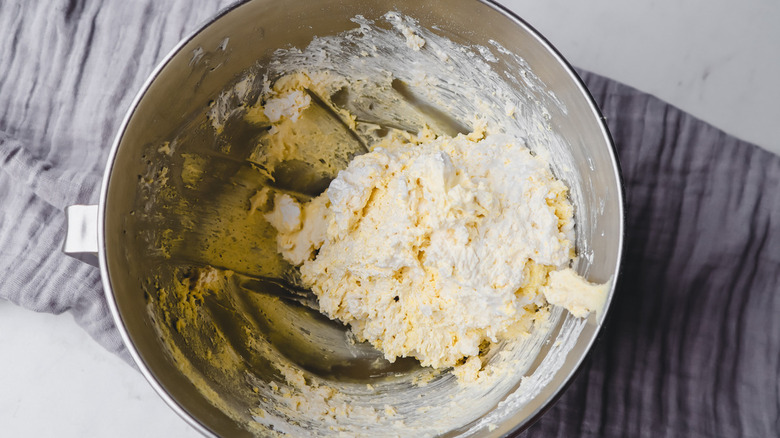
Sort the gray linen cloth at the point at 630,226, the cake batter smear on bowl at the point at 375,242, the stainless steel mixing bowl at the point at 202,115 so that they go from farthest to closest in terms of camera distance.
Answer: the gray linen cloth at the point at 630,226, the cake batter smear on bowl at the point at 375,242, the stainless steel mixing bowl at the point at 202,115

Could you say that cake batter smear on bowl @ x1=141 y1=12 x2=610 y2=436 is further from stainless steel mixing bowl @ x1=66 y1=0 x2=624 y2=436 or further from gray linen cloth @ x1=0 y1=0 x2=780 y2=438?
gray linen cloth @ x1=0 y1=0 x2=780 y2=438

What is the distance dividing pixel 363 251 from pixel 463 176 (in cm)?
30

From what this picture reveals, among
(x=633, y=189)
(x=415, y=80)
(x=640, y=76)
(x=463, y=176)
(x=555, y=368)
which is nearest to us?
(x=555, y=368)

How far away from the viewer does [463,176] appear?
1.19 metres

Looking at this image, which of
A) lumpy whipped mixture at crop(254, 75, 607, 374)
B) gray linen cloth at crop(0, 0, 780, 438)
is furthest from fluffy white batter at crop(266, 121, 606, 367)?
gray linen cloth at crop(0, 0, 780, 438)

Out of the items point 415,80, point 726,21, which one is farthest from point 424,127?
point 726,21

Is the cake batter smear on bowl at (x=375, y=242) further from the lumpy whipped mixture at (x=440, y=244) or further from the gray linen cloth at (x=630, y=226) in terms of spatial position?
the gray linen cloth at (x=630, y=226)

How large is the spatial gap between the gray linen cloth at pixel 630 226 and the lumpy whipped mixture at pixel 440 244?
327 mm

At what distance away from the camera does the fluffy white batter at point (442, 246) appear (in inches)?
45.9

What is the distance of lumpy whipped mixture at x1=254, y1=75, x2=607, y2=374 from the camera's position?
1164 mm

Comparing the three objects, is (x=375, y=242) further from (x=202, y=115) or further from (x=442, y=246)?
(x=202, y=115)

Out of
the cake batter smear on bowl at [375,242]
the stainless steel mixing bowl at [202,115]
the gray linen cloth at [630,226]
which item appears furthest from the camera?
the gray linen cloth at [630,226]

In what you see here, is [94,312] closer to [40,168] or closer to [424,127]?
[40,168]

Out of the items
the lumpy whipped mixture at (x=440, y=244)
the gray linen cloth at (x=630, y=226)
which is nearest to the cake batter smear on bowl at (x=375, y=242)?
the lumpy whipped mixture at (x=440, y=244)
